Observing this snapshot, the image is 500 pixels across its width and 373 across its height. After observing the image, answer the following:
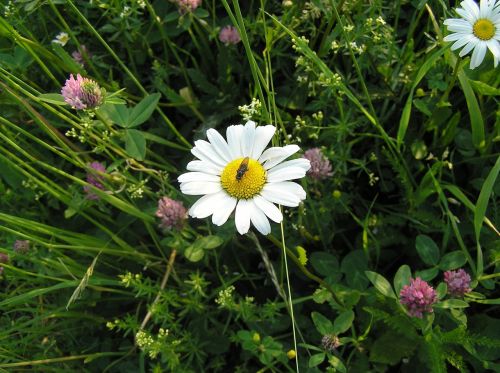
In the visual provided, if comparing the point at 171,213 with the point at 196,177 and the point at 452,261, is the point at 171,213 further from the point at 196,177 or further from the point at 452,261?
the point at 452,261

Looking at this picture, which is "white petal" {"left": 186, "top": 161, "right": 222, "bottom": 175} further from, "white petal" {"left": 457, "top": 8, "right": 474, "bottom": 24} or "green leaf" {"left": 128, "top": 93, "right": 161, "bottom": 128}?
"white petal" {"left": 457, "top": 8, "right": 474, "bottom": 24}

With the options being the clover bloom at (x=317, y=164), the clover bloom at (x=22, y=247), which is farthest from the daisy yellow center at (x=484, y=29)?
the clover bloom at (x=22, y=247)

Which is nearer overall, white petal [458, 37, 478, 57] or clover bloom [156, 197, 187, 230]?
white petal [458, 37, 478, 57]

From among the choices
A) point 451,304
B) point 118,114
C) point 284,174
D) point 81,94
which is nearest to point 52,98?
point 81,94

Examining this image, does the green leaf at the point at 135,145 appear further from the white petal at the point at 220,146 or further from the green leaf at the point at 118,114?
the white petal at the point at 220,146

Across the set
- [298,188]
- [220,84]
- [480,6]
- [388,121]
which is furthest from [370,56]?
[298,188]

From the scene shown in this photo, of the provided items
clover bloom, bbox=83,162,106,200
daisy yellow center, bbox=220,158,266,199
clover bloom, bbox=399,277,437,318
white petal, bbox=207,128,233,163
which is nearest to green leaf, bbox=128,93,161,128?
clover bloom, bbox=83,162,106,200
